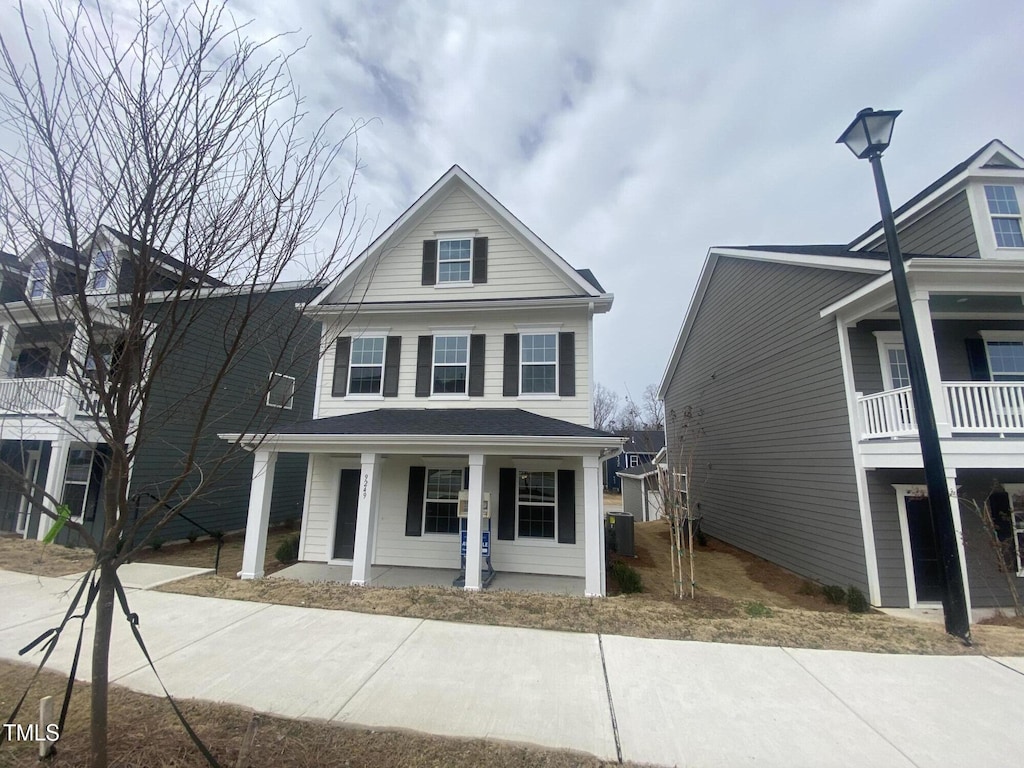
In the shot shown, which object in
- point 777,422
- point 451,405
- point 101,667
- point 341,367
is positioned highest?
point 341,367

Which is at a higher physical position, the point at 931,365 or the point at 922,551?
the point at 931,365

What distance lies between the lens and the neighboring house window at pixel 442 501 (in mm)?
9898

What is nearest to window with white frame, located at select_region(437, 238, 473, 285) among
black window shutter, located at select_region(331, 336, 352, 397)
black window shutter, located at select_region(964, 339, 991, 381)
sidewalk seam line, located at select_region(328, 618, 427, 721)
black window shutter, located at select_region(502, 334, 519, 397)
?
black window shutter, located at select_region(502, 334, 519, 397)

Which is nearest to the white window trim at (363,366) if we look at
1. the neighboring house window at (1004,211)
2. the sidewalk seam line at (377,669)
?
the sidewalk seam line at (377,669)

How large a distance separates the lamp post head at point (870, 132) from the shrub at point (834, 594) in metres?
7.16

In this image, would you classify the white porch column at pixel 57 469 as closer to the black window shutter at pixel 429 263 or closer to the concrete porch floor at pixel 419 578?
the concrete porch floor at pixel 419 578

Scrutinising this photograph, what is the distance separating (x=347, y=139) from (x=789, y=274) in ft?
35.7

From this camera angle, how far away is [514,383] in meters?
10.2

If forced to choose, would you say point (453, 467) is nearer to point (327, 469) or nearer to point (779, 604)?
point (327, 469)

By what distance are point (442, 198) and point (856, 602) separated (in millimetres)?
11691

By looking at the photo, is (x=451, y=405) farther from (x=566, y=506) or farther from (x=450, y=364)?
(x=566, y=506)

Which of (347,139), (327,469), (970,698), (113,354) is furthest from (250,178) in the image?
(327,469)

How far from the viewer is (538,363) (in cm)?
1023

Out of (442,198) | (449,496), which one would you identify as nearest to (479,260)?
(442,198)
